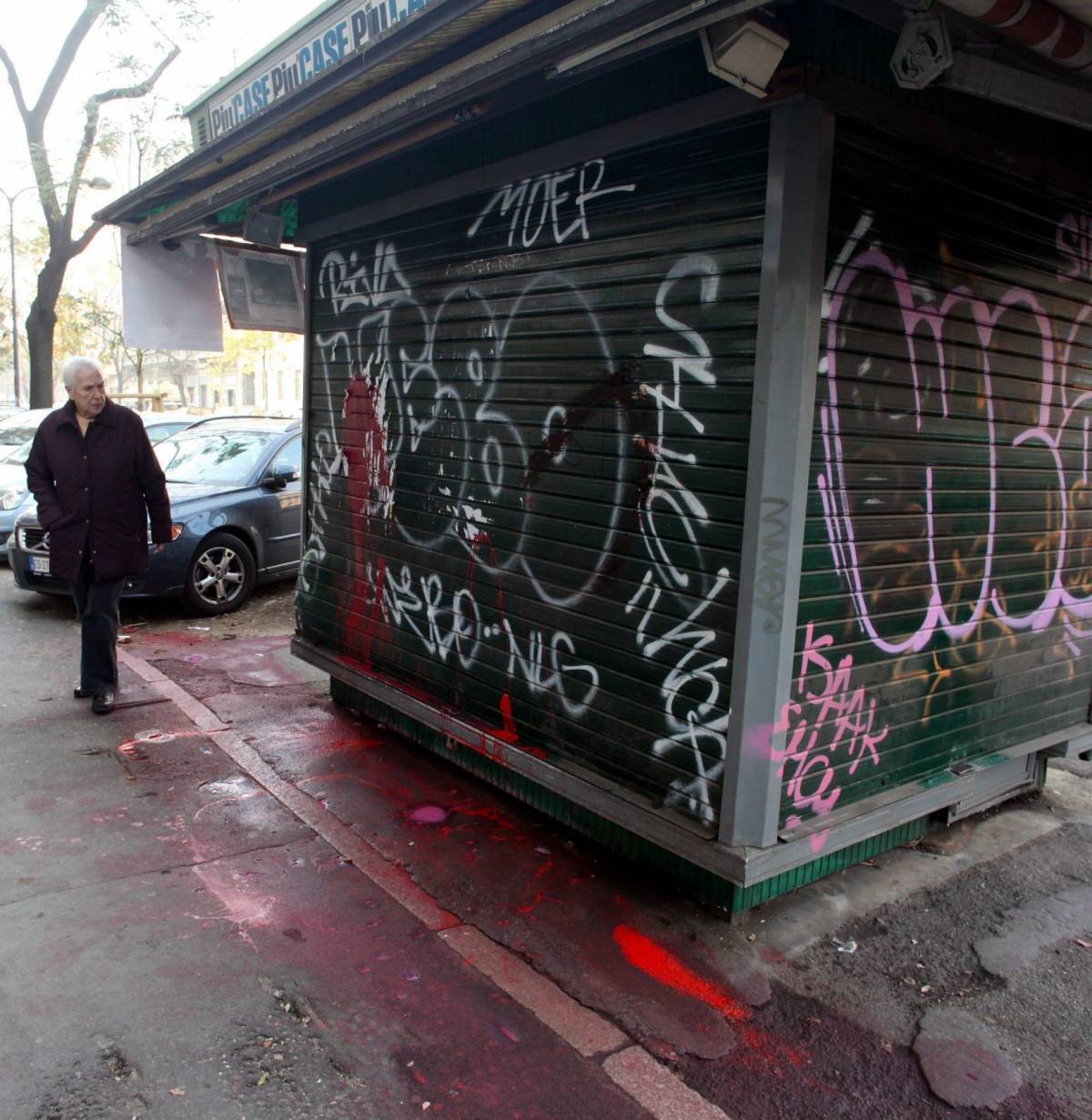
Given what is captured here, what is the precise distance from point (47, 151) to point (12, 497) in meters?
12.1

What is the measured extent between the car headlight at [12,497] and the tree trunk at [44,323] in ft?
33.1

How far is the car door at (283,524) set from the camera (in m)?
8.60

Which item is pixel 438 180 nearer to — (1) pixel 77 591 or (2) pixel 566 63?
(2) pixel 566 63

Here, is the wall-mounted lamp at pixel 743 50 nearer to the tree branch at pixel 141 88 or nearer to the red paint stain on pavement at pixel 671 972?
the red paint stain on pavement at pixel 671 972

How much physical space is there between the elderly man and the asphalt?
0.98 meters

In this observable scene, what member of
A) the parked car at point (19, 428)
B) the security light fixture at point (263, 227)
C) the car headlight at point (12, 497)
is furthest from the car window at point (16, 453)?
the security light fixture at point (263, 227)

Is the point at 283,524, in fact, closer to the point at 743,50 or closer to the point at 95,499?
the point at 95,499

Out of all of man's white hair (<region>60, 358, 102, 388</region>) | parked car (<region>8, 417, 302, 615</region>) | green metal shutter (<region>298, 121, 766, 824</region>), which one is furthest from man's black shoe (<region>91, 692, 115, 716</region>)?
parked car (<region>8, 417, 302, 615</region>)

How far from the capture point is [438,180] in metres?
4.45

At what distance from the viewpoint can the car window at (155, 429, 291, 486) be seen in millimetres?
8656

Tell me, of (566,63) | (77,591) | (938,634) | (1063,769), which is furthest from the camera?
(77,591)

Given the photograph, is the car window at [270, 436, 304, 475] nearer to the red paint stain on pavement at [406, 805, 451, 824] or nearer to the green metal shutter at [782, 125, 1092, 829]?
the red paint stain on pavement at [406, 805, 451, 824]

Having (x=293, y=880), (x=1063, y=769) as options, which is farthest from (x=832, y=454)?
(x=1063, y=769)

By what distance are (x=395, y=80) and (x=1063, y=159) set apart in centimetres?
278
